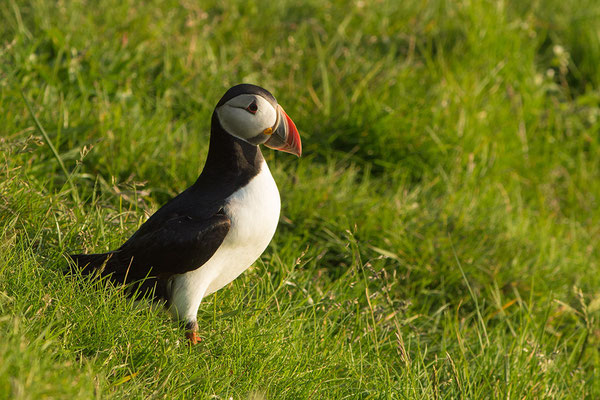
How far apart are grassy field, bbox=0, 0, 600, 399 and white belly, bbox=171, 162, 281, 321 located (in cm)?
12

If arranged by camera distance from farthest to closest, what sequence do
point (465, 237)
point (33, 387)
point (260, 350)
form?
point (465, 237), point (260, 350), point (33, 387)

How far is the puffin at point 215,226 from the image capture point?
293 cm

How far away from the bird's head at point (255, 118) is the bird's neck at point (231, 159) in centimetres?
3

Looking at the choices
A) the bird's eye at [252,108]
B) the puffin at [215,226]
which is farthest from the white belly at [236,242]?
the bird's eye at [252,108]

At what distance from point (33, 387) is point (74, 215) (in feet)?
5.28

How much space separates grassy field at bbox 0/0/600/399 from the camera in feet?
9.32

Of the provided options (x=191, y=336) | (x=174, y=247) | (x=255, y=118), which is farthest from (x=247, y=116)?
(x=191, y=336)

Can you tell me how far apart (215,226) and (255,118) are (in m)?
0.49

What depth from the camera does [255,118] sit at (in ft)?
9.94

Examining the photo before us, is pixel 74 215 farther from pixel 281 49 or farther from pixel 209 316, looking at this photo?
pixel 281 49

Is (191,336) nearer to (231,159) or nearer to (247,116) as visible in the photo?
(231,159)

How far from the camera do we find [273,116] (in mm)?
3061

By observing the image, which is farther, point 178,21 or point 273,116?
point 178,21

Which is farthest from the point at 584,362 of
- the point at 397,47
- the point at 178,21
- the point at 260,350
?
the point at 178,21
